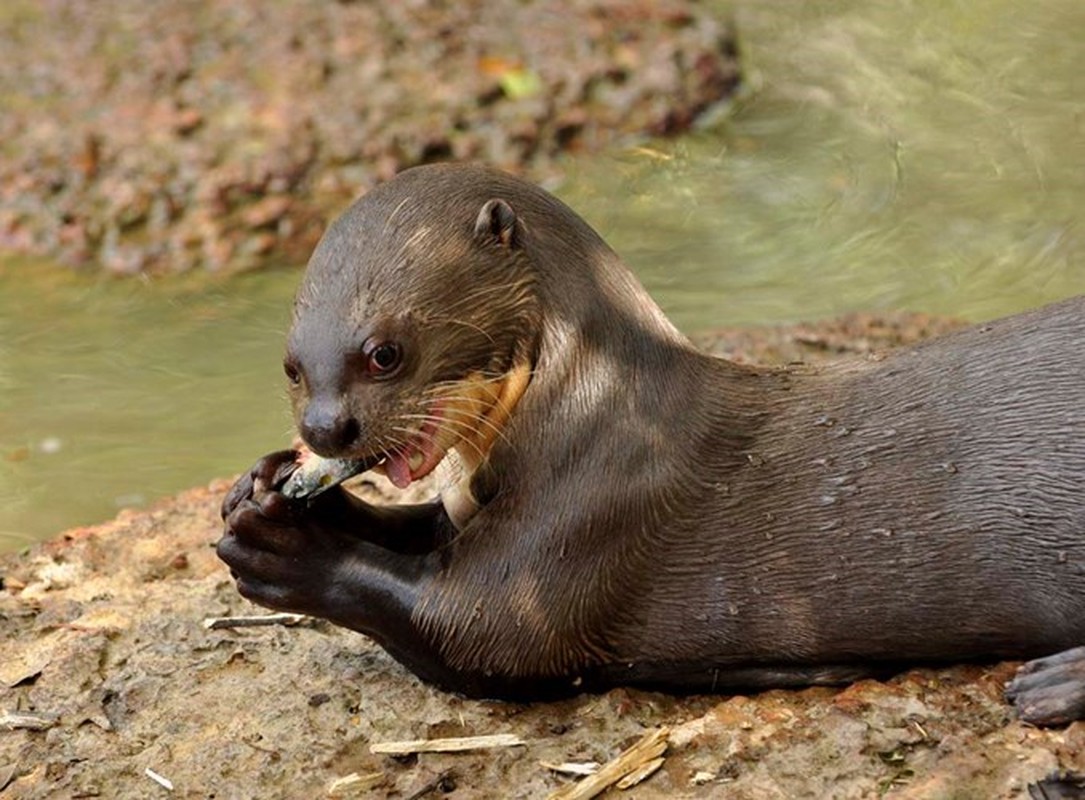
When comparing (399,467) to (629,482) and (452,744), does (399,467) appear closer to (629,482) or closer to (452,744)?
(629,482)

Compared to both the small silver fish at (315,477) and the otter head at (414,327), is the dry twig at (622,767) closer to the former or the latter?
the otter head at (414,327)

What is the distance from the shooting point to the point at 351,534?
402 cm

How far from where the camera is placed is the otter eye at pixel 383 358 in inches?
141

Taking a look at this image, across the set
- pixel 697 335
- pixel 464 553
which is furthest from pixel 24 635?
pixel 697 335

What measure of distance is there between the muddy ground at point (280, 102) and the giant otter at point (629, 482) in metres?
4.97

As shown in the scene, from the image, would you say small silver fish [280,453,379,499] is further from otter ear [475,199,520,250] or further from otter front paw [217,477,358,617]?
otter ear [475,199,520,250]

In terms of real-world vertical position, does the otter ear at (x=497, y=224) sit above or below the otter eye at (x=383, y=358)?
above

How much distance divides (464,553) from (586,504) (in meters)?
0.29

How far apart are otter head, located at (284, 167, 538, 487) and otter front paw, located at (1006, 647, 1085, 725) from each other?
4.08 ft

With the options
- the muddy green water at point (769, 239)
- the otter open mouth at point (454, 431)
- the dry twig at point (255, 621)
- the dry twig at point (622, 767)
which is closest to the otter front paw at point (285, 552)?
the otter open mouth at point (454, 431)

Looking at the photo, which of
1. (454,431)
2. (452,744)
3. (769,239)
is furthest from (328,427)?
(769,239)

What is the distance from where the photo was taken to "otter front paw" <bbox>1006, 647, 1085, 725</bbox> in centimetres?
355

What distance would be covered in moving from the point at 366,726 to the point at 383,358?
3.01 feet

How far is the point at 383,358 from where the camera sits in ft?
11.8
